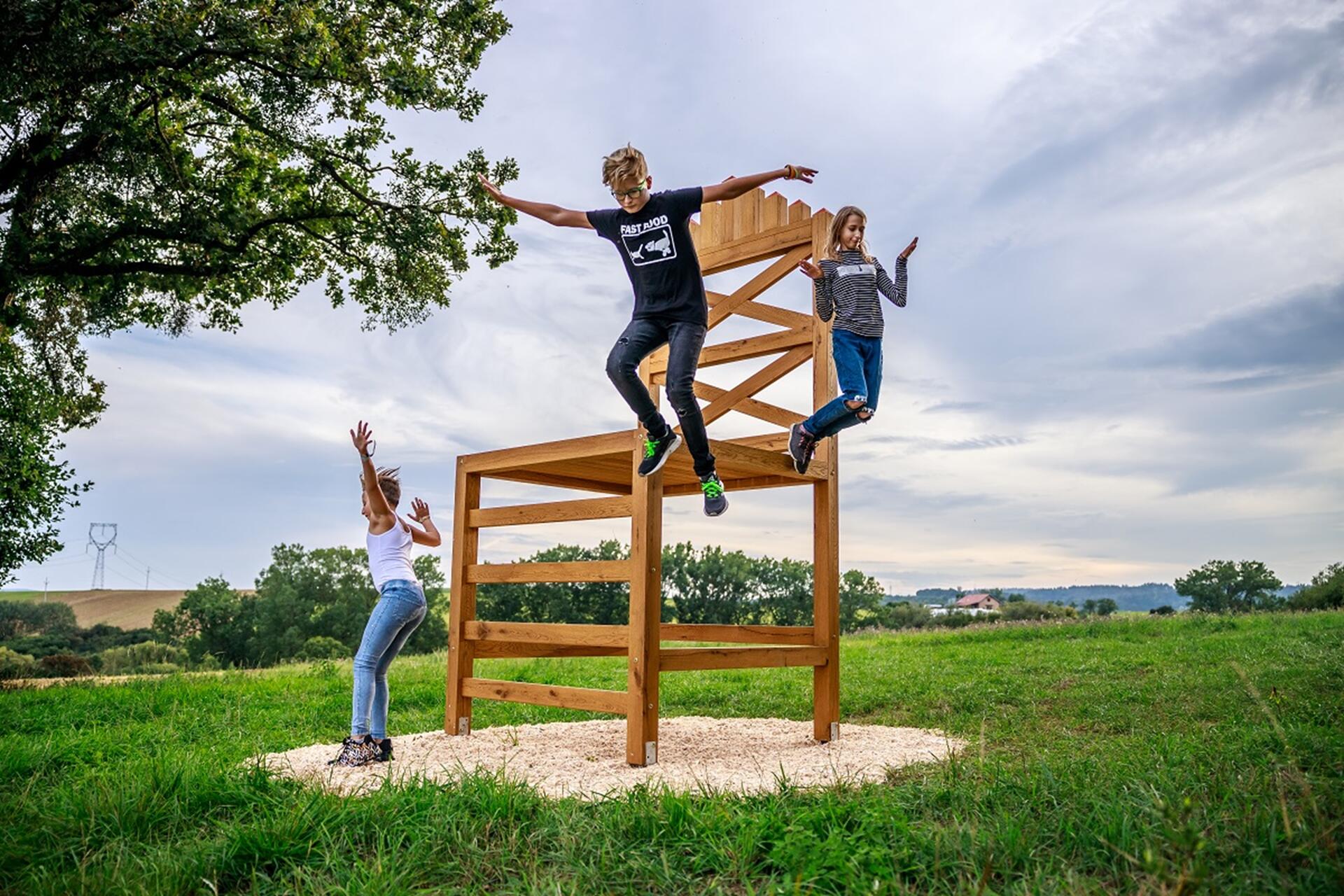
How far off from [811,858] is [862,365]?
4.00m

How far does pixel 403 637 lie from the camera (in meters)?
6.14

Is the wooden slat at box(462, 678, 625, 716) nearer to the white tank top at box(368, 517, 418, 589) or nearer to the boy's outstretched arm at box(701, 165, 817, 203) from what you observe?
the white tank top at box(368, 517, 418, 589)

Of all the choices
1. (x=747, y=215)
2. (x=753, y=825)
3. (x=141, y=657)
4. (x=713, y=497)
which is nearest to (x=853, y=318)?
(x=713, y=497)

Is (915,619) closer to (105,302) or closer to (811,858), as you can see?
(105,302)

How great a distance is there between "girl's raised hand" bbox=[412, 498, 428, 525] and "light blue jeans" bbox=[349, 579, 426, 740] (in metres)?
0.50

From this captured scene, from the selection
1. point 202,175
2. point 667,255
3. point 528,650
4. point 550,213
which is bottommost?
point 528,650

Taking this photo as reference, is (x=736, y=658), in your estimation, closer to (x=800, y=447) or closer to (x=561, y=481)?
(x=800, y=447)

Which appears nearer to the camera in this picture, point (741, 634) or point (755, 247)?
point (741, 634)

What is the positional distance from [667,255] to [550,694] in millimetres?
3069

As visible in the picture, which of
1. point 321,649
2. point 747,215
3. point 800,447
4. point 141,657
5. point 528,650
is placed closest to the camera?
point 800,447

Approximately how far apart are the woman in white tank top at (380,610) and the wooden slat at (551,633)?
90 cm

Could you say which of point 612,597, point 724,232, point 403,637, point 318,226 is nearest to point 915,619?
point 612,597

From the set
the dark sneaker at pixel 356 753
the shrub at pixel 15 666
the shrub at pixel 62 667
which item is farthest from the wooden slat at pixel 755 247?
the shrub at pixel 62 667

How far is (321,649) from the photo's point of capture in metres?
32.8
